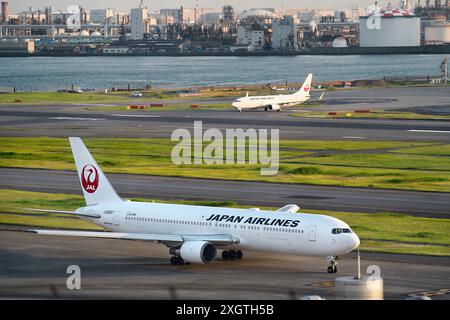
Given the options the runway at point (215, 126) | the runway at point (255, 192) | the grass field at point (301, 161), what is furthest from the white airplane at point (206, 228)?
the runway at point (215, 126)

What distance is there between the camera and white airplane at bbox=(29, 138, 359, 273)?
212ft

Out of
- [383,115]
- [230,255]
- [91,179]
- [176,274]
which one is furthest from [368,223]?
[383,115]

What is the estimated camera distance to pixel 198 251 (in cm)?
6644

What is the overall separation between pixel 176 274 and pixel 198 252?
1977mm

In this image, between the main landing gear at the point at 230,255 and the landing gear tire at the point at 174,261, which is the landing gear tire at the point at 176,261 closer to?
the landing gear tire at the point at 174,261

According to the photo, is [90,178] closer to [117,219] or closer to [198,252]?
[117,219]

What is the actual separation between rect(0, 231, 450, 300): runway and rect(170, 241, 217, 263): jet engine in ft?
2.27

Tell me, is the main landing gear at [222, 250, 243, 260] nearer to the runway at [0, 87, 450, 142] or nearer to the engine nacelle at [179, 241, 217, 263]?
the engine nacelle at [179, 241, 217, 263]

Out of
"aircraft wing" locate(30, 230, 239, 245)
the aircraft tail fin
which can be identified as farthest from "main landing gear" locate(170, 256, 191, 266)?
the aircraft tail fin

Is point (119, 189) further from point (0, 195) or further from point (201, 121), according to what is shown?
point (201, 121)

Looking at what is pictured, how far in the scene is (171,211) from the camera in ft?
233
